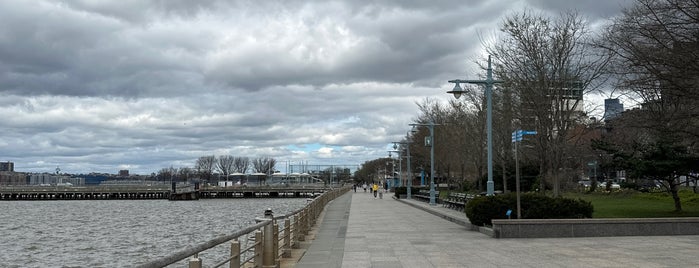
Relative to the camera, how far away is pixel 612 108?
973 inches

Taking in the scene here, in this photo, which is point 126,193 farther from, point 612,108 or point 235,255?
point 235,255

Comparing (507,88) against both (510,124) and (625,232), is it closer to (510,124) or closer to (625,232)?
(510,124)

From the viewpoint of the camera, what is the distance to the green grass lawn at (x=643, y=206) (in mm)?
23188

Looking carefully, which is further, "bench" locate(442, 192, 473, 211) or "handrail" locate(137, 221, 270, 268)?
"bench" locate(442, 192, 473, 211)

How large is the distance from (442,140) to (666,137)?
101ft

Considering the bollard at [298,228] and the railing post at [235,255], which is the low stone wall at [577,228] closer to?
the bollard at [298,228]

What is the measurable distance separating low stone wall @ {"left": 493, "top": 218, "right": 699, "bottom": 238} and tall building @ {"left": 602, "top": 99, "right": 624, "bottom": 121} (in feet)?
24.8

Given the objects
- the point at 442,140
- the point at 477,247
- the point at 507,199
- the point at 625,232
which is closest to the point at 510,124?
the point at 507,199

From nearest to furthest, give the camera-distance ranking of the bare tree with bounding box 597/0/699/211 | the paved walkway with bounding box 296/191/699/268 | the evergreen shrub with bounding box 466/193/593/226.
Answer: the paved walkway with bounding box 296/191/699/268
the bare tree with bounding box 597/0/699/211
the evergreen shrub with bounding box 466/193/593/226

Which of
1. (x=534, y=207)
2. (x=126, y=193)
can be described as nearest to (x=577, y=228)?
(x=534, y=207)

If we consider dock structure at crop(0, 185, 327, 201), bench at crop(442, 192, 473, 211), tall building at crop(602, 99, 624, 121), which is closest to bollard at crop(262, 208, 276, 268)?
tall building at crop(602, 99, 624, 121)

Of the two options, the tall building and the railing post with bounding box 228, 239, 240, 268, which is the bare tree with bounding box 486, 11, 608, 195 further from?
the railing post with bounding box 228, 239, 240, 268

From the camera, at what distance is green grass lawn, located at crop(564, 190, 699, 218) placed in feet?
76.1

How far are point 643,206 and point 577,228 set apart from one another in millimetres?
13067
